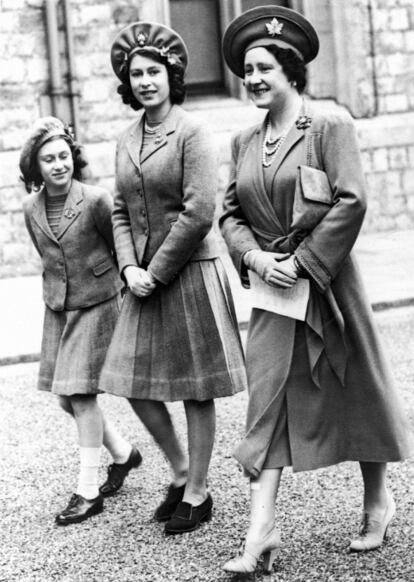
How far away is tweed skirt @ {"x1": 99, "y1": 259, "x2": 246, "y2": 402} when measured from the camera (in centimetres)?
439

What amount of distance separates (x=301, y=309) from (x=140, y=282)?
78 centimetres

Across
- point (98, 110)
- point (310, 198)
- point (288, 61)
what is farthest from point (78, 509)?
point (98, 110)

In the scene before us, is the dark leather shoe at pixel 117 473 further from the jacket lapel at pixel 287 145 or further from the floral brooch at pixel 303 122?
the floral brooch at pixel 303 122

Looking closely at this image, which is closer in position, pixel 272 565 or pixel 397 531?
pixel 272 565

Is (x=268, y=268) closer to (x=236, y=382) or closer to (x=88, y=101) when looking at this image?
(x=236, y=382)

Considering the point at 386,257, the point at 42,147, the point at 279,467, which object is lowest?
the point at 386,257

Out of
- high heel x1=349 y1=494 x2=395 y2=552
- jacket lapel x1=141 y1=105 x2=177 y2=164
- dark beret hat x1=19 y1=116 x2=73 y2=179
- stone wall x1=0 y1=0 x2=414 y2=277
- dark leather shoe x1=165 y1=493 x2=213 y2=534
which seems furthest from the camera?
stone wall x1=0 y1=0 x2=414 y2=277

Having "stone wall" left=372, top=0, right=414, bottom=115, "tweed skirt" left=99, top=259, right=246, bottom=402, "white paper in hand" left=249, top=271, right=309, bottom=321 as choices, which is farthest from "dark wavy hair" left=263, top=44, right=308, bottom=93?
"stone wall" left=372, top=0, right=414, bottom=115

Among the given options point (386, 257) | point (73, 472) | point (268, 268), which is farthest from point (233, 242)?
point (386, 257)

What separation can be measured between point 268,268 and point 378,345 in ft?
Result: 1.51

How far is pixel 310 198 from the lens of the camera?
3.74 m

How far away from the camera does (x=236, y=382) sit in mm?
4402

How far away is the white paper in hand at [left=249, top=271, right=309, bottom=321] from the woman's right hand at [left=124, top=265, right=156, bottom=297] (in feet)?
1.73

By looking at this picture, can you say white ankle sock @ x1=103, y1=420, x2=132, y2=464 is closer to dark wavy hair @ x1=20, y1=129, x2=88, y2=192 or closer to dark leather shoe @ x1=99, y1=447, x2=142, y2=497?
dark leather shoe @ x1=99, y1=447, x2=142, y2=497
